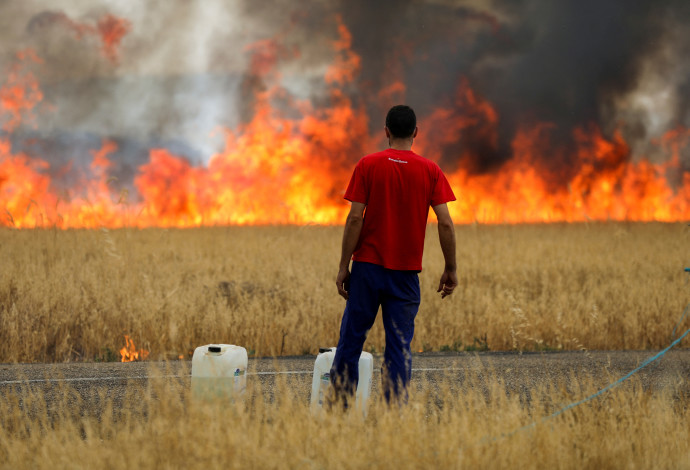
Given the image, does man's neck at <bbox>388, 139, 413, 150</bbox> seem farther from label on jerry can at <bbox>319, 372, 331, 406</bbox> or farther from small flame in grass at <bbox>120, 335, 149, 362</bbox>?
small flame in grass at <bbox>120, 335, 149, 362</bbox>

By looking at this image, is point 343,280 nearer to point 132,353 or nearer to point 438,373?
point 438,373

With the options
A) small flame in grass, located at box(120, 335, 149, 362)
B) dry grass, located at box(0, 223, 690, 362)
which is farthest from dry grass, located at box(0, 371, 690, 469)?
small flame in grass, located at box(120, 335, 149, 362)

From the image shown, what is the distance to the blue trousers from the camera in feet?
17.8

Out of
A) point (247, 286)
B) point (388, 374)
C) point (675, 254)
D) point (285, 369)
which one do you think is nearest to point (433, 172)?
point (388, 374)

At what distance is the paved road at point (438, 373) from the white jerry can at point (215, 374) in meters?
1.29

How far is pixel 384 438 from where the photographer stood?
4.83 m

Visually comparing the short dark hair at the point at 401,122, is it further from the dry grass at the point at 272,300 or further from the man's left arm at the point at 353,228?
the dry grass at the point at 272,300

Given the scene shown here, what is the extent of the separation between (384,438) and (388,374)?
2.37 feet

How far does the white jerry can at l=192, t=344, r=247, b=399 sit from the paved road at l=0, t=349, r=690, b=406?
1291 millimetres

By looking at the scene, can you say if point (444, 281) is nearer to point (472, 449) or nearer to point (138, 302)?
point (472, 449)

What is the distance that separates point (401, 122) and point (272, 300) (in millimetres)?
7961

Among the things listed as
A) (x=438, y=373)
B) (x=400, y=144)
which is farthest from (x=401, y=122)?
(x=438, y=373)

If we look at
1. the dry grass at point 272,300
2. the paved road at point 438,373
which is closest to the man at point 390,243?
the paved road at point 438,373

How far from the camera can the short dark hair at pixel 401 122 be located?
17.9 feet
